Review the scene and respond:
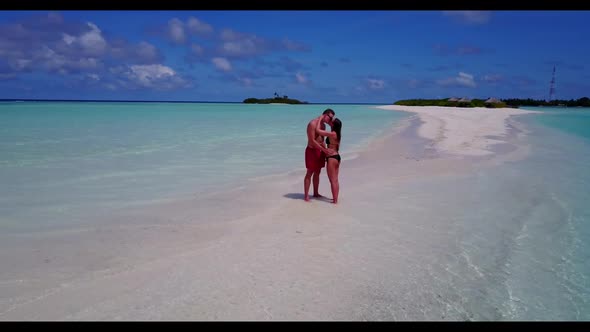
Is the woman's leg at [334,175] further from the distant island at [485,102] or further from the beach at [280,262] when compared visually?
the distant island at [485,102]

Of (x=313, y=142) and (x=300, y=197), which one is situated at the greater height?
(x=313, y=142)

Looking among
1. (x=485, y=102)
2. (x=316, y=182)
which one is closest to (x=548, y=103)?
(x=485, y=102)

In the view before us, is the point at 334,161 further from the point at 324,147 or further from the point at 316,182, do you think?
the point at 316,182

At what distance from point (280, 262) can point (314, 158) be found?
2692 mm

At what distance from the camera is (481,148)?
13.4 m

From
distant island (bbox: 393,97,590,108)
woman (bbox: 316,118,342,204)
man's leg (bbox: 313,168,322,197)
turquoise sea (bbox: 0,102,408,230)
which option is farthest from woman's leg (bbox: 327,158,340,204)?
distant island (bbox: 393,97,590,108)

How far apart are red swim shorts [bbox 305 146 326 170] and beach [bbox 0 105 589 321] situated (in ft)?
1.92

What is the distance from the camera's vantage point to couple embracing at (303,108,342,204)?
593 cm

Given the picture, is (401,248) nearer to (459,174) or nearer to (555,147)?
(459,174)

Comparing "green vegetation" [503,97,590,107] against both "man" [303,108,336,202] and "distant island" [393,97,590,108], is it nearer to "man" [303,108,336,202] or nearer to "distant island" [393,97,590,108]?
"distant island" [393,97,590,108]

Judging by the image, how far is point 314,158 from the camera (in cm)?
629

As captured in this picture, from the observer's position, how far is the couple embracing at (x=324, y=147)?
593 centimetres
